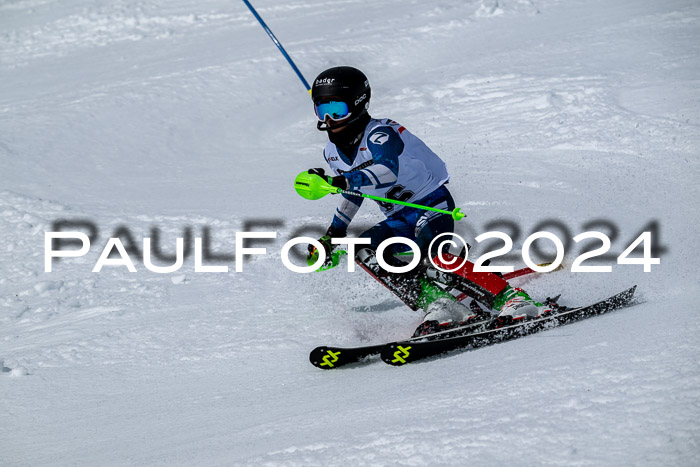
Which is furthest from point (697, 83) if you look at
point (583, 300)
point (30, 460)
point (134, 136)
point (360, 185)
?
point (30, 460)

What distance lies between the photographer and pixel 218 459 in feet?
11.8

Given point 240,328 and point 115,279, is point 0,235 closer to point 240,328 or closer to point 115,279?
point 115,279

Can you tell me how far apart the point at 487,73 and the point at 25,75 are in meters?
9.12

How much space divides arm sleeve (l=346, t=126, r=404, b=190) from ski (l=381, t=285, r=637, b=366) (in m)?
1.14

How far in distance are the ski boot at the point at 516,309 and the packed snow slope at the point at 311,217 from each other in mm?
309

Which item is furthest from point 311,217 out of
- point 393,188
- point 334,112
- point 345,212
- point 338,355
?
point 338,355

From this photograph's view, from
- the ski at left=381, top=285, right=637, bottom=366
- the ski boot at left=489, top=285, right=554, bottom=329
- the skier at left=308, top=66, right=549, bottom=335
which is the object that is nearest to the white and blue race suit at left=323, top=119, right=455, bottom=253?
the skier at left=308, top=66, right=549, bottom=335

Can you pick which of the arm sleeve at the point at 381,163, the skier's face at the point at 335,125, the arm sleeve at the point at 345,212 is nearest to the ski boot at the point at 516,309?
the arm sleeve at the point at 381,163

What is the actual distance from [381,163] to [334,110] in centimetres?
52

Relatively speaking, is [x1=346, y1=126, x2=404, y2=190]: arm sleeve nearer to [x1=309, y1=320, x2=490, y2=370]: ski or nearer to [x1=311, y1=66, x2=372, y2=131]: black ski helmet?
[x1=311, y1=66, x2=372, y2=131]: black ski helmet

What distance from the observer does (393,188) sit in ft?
16.7

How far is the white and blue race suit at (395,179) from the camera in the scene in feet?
16.0

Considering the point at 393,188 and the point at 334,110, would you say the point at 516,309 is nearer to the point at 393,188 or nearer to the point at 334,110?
the point at 393,188

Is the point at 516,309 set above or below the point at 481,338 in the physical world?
above
